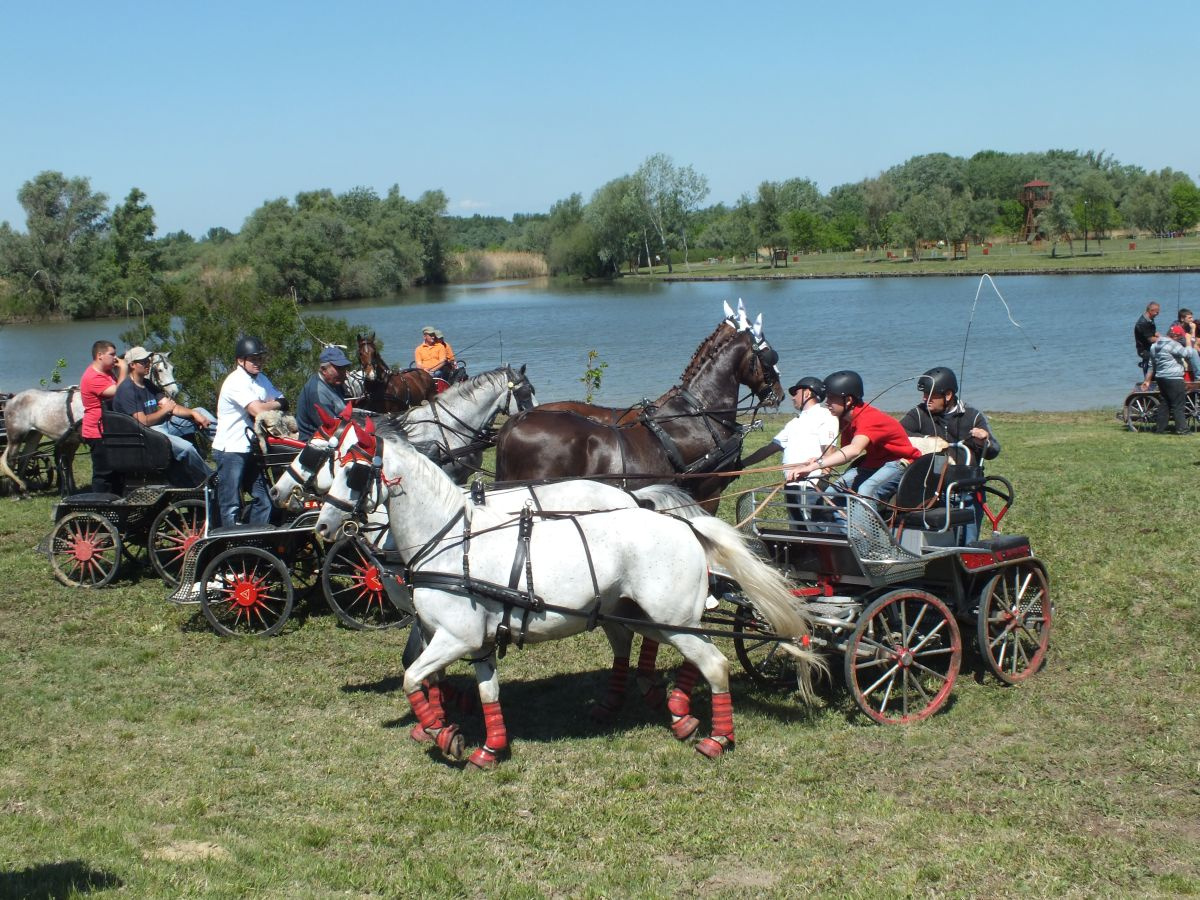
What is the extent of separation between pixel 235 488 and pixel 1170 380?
613 inches

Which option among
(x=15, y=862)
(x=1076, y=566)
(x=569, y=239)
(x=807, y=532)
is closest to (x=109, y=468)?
(x=15, y=862)

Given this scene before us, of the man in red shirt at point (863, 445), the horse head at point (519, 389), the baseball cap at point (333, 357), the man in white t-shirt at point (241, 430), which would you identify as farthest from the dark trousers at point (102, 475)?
the man in red shirt at point (863, 445)

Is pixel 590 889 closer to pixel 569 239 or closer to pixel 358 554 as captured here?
pixel 358 554

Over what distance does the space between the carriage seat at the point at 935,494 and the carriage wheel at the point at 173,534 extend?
260 inches

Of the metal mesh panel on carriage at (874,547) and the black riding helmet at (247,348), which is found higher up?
the black riding helmet at (247,348)

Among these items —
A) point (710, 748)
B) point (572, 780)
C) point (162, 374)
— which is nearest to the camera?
point (572, 780)

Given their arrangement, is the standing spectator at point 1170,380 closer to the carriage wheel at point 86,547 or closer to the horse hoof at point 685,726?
the horse hoof at point 685,726

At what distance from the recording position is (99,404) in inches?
474

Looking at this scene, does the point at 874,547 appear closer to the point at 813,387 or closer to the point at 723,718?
the point at 723,718

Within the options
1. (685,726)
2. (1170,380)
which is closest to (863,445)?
(685,726)

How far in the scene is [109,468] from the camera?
1105 cm

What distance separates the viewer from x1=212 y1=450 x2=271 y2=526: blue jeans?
1020 cm

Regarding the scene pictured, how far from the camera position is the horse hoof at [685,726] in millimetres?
7219

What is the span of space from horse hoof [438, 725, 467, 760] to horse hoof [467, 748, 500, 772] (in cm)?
9
